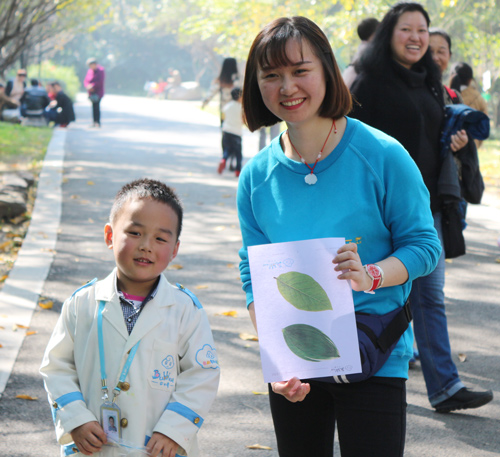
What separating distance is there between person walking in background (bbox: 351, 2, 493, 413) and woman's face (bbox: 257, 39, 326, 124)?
6.10 feet

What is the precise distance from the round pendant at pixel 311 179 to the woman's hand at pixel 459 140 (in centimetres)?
214

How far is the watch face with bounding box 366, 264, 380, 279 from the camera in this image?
2258mm

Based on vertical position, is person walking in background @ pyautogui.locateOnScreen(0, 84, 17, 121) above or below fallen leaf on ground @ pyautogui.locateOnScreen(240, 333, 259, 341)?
above

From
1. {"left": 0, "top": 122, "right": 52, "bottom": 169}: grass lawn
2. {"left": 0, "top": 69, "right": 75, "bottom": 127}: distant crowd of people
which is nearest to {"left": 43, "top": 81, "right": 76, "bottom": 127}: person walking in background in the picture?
{"left": 0, "top": 69, "right": 75, "bottom": 127}: distant crowd of people

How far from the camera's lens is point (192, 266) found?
25.7 feet

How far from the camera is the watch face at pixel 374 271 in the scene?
226 cm

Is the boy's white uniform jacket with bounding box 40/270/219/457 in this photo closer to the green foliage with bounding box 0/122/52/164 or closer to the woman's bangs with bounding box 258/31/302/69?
the woman's bangs with bounding box 258/31/302/69

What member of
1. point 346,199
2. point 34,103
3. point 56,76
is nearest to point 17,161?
point 34,103

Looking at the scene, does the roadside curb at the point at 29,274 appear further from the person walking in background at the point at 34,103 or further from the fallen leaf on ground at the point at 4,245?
the person walking in background at the point at 34,103

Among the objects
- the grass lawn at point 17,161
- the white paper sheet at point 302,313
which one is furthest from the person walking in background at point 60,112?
the white paper sheet at point 302,313

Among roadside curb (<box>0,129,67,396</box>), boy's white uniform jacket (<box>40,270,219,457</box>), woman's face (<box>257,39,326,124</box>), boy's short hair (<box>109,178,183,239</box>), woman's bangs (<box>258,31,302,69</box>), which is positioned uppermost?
woman's bangs (<box>258,31,302,69</box>)

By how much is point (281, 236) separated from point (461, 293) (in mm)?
4973

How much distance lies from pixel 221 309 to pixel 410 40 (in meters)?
3.00

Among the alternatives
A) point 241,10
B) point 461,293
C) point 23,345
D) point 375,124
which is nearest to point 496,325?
point 461,293
